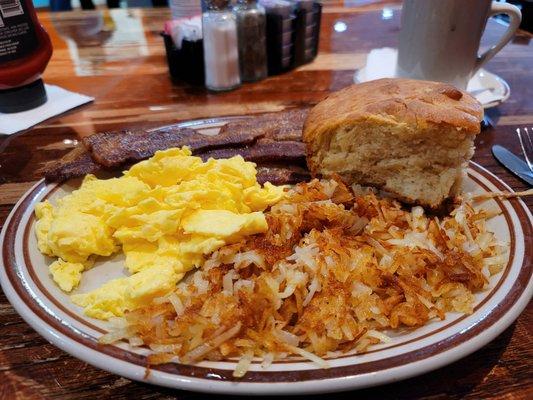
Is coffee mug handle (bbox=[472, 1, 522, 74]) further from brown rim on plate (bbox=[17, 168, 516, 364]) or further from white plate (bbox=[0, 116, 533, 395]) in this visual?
white plate (bbox=[0, 116, 533, 395])

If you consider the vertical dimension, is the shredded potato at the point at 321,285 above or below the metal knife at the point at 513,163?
above

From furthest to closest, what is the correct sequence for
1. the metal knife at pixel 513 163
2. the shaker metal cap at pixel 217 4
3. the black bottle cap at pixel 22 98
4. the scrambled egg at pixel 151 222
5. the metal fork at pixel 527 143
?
the shaker metal cap at pixel 217 4 → the black bottle cap at pixel 22 98 → the metal fork at pixel 527 143 → the metal knife at pixel 513 163 → the scrambled egg at pixel 151 222

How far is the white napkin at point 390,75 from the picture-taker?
8.73 ft

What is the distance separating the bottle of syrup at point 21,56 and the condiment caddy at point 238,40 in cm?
84

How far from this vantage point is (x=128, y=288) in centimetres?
140

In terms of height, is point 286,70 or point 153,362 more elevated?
point 153,362

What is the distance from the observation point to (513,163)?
7.21ft

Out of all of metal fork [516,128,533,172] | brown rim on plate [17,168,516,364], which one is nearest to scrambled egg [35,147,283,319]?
brown rim on plate [17,168,516,364]

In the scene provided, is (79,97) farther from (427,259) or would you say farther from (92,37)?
(427,259)

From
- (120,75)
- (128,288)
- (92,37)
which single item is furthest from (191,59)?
(128,288)

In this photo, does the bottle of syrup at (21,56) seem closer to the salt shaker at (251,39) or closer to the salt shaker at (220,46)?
the salt shaker at (220,46)

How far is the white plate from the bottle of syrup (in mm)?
1645

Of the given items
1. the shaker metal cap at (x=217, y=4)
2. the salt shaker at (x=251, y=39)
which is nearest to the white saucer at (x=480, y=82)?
the salt shaker at (x=251, y=39)

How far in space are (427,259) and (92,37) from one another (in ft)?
12.6
